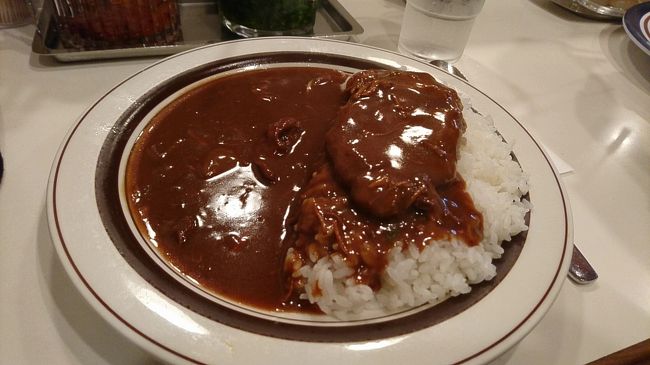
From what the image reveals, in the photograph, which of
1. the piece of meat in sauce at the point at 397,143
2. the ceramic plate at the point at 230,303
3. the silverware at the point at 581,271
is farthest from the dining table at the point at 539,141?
the piece of meat in sauce at the point at 397,143

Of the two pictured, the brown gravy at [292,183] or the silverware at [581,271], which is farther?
the silverware at [581,271]

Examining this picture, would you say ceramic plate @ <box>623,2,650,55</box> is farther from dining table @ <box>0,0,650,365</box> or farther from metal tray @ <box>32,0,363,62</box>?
metal tray @ <box>32,0,363,62</box>

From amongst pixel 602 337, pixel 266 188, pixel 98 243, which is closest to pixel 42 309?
pixel 98 243

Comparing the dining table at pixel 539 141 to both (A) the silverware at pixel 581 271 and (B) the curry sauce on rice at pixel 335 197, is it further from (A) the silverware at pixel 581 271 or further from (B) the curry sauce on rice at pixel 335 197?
(B) the curry sauce on rice at pixel 335 197

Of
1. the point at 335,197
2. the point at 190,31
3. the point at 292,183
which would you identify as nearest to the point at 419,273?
the point at 335,197

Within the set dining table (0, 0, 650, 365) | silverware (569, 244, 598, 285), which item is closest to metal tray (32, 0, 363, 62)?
dining table (0, 0, 650, 365)

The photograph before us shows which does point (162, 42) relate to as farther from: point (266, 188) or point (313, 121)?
point (266, 188)
